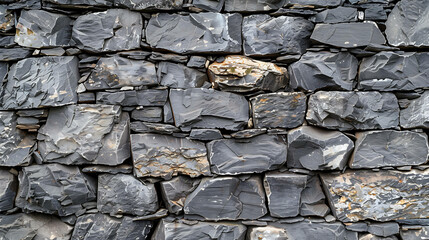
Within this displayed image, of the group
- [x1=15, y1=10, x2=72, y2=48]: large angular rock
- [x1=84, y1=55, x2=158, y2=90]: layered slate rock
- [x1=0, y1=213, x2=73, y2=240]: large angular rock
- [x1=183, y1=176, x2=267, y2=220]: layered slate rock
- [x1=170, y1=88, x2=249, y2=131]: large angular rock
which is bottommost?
[x1=0, y1=213, x2=73, y2=240]: large angular rock

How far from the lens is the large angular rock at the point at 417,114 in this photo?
214cm

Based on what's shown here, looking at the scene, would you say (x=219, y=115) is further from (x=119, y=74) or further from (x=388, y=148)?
(x=388, y=148)

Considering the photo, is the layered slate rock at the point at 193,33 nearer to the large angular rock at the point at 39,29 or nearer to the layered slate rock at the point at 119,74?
the layered slate rock at the point at 119,74

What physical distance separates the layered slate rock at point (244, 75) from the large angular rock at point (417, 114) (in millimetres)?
893

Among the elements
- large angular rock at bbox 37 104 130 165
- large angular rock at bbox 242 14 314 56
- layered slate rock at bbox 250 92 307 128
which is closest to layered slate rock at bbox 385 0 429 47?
large angular rock at bbox 242 14 314 56

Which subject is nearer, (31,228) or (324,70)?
(324,70)

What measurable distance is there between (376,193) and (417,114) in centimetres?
61

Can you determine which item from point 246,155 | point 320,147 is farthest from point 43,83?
point 320,147

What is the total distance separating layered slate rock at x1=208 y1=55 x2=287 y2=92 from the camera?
2.10 metres

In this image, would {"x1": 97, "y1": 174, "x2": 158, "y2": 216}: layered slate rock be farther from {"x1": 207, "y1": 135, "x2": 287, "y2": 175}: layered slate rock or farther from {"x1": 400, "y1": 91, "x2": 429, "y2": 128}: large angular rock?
{"x1": 400, "y1": 91, "x2": 429, "y2": 128}: large angular rock

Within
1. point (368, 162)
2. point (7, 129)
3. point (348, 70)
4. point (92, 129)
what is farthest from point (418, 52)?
point (7, 129)

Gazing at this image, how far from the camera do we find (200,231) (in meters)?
2.18

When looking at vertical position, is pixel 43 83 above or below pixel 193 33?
below

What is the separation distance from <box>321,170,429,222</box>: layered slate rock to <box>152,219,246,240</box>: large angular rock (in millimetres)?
729
